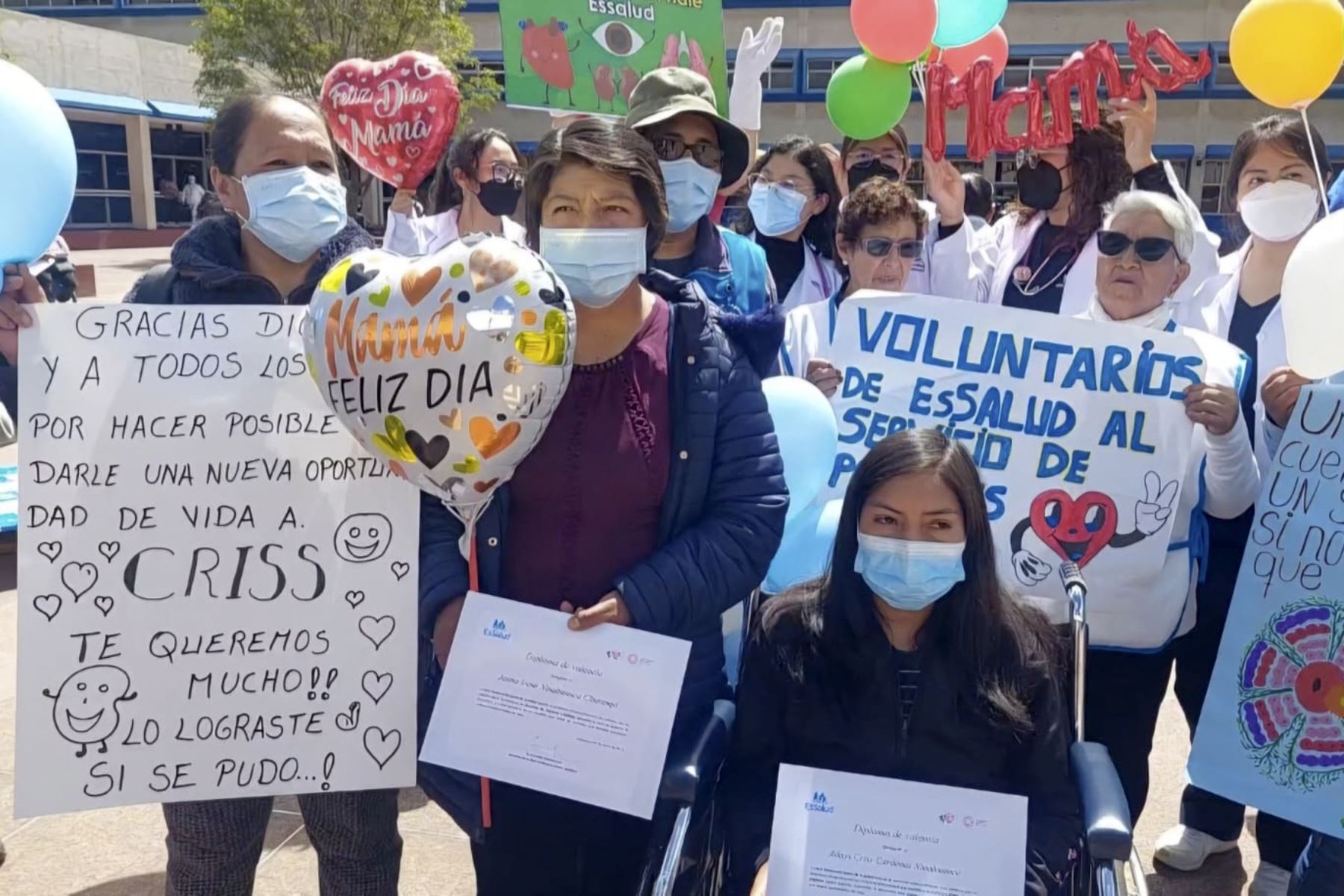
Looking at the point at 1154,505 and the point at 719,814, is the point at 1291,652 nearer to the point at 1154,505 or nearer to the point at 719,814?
the point at 1154,505

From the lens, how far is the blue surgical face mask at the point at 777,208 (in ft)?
13.5

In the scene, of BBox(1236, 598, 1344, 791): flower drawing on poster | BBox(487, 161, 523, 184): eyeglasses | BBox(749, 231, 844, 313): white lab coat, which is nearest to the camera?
BBox(1236, 598, 1344, 791): flower drawing on poster

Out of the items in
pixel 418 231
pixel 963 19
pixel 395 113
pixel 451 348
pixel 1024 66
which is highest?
pixel 1024 66

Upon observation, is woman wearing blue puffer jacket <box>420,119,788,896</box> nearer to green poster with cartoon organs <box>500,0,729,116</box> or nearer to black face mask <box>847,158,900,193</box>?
black face mask <box>847,158,900,193</box>

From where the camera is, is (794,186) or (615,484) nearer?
(615,484)

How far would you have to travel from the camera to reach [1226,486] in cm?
261

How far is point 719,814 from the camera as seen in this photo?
86.8 inches

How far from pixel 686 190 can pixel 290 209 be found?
44.1 inches

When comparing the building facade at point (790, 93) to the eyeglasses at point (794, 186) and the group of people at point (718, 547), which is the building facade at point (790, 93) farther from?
the group of people at point (718, 547)

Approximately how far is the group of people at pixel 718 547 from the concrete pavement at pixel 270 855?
264 millimetres

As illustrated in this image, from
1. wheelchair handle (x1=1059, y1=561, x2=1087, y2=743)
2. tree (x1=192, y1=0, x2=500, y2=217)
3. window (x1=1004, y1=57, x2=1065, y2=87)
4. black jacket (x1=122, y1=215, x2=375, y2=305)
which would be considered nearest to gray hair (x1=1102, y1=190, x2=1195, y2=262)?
wheelchair handle (x1=1059, y1=561, x2=1087, y2=743)

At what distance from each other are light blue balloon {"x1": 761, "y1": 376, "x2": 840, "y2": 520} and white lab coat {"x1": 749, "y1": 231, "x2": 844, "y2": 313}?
4.40 feet

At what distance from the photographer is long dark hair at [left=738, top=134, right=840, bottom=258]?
13.7ft

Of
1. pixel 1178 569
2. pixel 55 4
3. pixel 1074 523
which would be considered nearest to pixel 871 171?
pixel 1074 523
